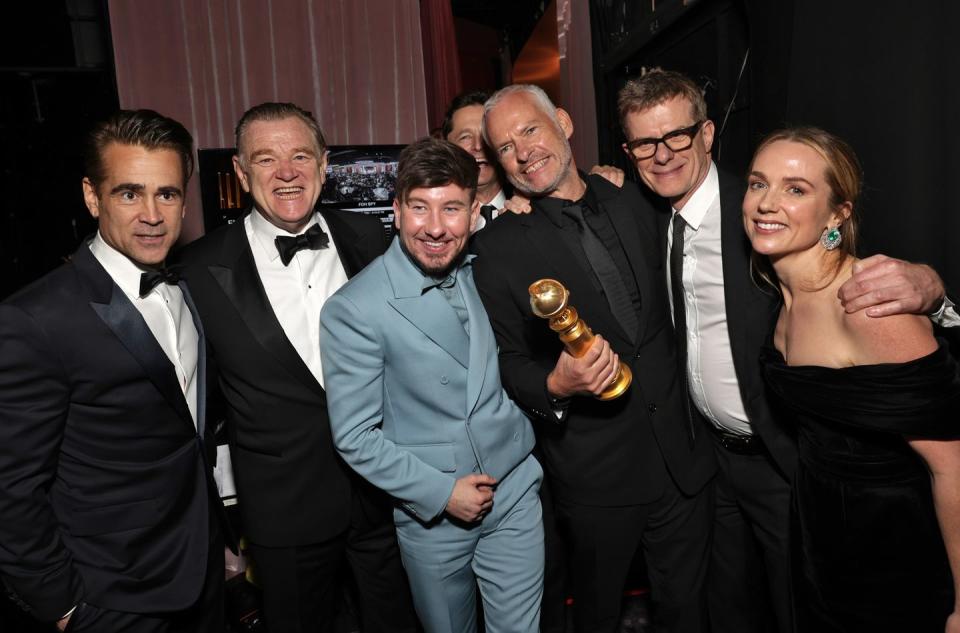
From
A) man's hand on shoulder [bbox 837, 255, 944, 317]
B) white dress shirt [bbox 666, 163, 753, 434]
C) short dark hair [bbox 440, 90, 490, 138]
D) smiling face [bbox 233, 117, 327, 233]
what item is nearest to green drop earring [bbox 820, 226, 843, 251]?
man's hand on shoulder [bbox 837, 255, 944, 317]

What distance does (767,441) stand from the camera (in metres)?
2.01

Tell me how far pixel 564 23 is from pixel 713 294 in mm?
5073

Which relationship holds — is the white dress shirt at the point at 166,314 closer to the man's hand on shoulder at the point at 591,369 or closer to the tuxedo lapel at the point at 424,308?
the tuxedo lapel at the point at 424,308

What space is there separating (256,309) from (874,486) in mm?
1892

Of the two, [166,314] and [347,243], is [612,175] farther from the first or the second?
[166,314]

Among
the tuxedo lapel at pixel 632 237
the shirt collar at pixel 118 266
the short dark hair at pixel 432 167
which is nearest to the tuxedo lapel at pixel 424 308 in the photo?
the short dark hair at pixel 432 167

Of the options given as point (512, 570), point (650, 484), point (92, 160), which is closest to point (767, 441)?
point (650, 484)

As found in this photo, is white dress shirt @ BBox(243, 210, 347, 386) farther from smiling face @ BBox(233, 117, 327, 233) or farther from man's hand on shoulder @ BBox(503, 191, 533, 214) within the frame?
man's hand on shoulder @ BBox(503, 191, 533, 214)

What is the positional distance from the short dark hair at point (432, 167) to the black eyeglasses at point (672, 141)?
28.5 inches

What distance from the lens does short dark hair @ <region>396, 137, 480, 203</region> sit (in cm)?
184

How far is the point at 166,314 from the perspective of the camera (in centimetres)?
190

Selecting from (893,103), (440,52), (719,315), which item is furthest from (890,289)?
(440,52)

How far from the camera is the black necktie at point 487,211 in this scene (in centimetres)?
297

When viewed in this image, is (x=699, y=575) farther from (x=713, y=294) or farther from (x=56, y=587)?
(x=56, y=587)
